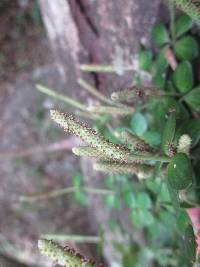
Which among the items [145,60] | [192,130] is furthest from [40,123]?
[192,130]

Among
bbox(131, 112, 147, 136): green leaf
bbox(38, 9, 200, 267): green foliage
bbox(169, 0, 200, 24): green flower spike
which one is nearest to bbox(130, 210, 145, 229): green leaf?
bbox(38, 9, 200, 267): green foliage

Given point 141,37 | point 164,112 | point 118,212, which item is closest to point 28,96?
point 118,212

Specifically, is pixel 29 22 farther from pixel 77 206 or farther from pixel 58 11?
pixel 58 11

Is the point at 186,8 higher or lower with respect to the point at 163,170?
higher

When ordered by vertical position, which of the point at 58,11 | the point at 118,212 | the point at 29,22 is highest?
the point at 29,22

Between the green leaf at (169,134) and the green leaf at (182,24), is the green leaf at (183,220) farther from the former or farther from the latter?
the green leaf at (182,24)

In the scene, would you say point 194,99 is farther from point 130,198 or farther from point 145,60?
point 130,198

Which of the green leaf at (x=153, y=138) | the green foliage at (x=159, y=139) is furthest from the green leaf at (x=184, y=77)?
the green leaf at (x=153, y=138)
